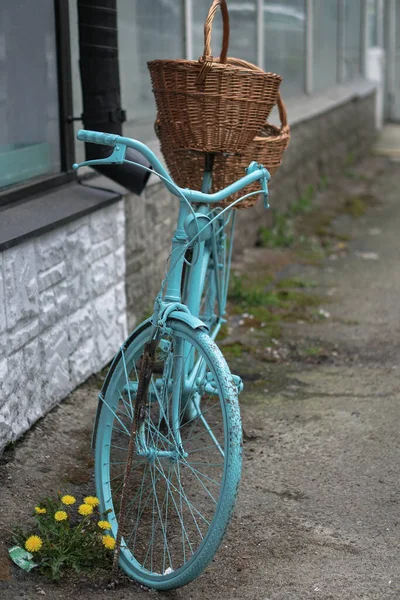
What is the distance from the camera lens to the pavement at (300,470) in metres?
2.90

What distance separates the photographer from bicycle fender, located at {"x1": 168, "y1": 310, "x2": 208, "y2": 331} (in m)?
2.73

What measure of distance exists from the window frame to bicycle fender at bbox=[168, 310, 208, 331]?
1.52m

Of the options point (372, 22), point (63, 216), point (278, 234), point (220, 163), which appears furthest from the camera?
point (372, 22)

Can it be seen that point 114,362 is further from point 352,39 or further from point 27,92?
point 352,39

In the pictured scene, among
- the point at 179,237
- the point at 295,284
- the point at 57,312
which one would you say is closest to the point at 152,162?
the point at 179,237

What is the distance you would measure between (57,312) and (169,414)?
3.87 ft

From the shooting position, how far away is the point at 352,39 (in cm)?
1375

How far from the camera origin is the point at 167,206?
18.3 ft

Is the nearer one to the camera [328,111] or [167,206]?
[167,206]

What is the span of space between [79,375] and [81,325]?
0.74 feet

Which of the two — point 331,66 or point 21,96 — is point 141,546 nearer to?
point 21,96

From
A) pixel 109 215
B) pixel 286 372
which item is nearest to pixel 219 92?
pixel 109 215

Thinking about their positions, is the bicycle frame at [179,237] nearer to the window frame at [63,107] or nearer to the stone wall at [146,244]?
the window frame at [63,107]

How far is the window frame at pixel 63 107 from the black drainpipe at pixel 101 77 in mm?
125
